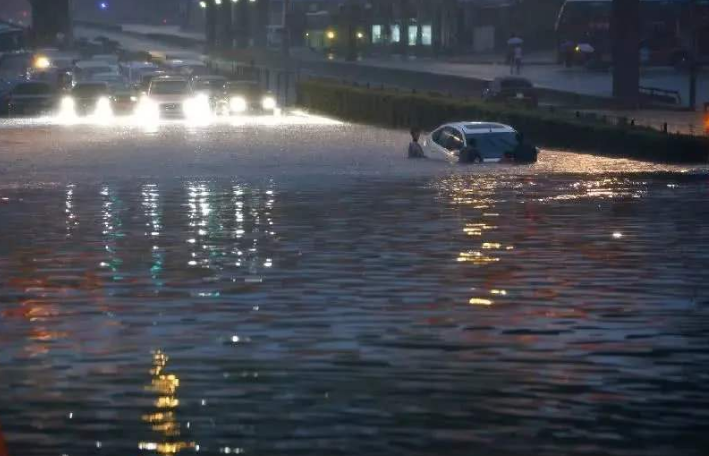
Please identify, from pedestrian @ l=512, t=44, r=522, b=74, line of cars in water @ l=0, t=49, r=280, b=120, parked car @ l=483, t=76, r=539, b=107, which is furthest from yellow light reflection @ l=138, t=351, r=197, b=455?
pedestrian @ l=512, t=44, r=522, b=74

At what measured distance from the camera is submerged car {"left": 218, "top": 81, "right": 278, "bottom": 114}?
5941cm

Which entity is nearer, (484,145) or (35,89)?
(484,145)

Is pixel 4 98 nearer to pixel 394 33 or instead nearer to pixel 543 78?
pixel 543 78

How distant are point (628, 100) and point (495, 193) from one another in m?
26.4

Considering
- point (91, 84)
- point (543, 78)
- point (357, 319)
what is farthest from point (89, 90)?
point (357, 319)

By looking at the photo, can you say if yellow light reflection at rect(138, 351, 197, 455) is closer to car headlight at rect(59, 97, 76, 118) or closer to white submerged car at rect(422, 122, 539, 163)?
white submerged car at rect(422, 122, 539, 163)

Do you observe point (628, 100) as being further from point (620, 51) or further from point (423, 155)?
point (423, 155)

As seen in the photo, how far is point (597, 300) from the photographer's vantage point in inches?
611

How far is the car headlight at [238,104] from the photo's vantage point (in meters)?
59.4

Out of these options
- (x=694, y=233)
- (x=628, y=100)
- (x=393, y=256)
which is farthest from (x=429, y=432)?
(x=628, y=100)

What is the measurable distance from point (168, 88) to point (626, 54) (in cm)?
1558

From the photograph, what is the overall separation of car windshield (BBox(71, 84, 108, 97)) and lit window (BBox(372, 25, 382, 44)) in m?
60.2

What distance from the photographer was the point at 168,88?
58188 mm

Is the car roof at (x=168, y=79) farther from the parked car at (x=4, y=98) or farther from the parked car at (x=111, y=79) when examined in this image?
the parked car at (x=4, y=98)
